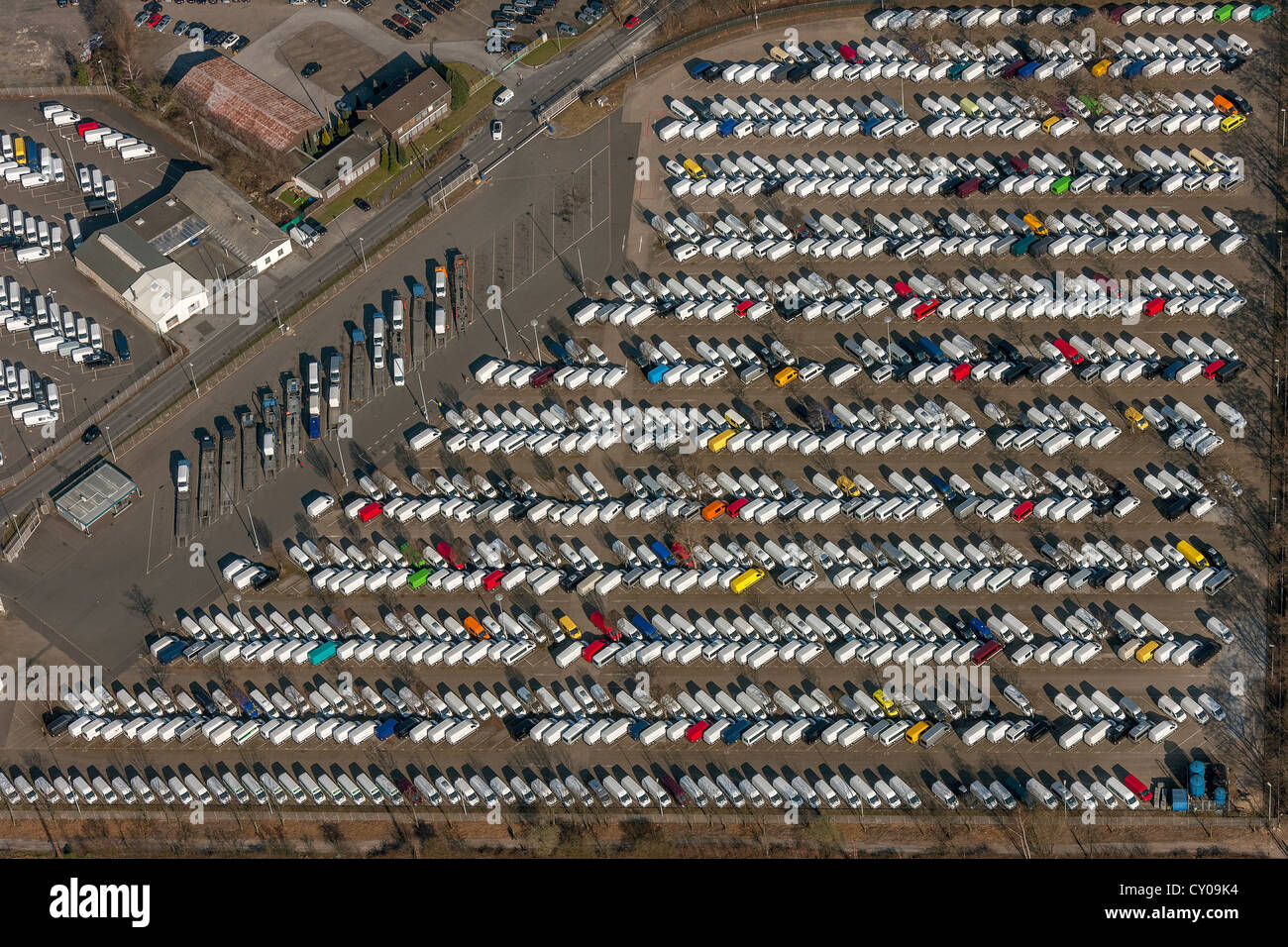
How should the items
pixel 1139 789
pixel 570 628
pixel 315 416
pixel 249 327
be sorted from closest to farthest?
pixel 1139 789, pixel 570 628, pixel 315 416, pixel 249 327

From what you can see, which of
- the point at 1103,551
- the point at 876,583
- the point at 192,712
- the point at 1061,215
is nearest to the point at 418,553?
the point at 192,712

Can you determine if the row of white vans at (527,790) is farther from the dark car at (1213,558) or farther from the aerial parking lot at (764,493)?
the dark car at (1213,558)

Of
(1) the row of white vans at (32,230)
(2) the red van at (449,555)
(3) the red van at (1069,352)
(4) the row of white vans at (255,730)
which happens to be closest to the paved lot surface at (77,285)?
(1) the row of white vans at (32,230)

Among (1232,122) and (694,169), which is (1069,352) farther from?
(694,169)

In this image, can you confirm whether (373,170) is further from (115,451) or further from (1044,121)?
(1044,121)

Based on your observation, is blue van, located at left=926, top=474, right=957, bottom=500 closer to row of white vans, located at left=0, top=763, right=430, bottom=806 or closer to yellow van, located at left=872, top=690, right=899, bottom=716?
yellow van, located at left=872, top=690, right=899, bottom=716

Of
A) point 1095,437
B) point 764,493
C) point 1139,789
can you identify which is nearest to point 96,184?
point 764,493
